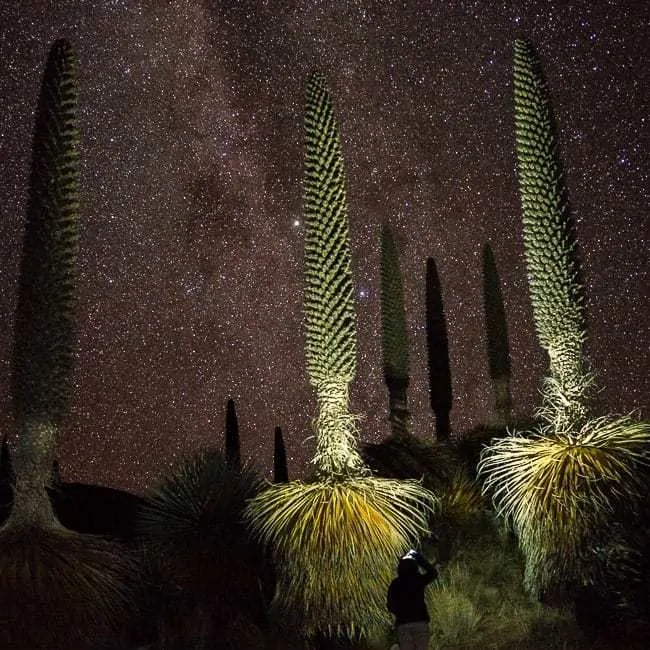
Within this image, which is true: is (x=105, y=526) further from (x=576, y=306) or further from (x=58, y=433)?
(x=576, y=306)

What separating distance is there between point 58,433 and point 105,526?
40.2 ft

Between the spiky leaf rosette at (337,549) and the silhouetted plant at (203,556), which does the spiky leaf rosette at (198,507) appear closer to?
the silhouetted plant at (203,556)

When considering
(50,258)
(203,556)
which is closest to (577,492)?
(203,556)

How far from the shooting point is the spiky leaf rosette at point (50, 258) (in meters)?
9.49

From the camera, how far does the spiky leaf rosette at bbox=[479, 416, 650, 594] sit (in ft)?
26.1

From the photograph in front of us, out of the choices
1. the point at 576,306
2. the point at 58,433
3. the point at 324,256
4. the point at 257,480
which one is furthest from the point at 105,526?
the point at 576,306

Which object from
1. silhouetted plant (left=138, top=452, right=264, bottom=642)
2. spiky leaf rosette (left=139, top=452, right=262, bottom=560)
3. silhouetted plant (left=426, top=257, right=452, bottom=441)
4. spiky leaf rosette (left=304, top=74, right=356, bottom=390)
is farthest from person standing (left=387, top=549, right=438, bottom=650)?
silhouetted plant (left=426, top=257, right=452, bottom=441)

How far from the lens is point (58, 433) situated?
31.7 feet

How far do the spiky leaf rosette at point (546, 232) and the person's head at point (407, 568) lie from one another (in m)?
2.93

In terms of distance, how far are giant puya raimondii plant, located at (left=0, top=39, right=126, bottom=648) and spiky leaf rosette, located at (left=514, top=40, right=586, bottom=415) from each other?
17.4 feet

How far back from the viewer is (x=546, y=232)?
31.4ft

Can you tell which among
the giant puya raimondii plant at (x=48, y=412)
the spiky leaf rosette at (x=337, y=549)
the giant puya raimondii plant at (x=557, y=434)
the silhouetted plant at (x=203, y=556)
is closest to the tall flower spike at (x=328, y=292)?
the spiky leaf rosette at (x=337, y=549)

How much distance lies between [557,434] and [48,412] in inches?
221

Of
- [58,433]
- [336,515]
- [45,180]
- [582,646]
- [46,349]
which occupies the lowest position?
[582,646]
